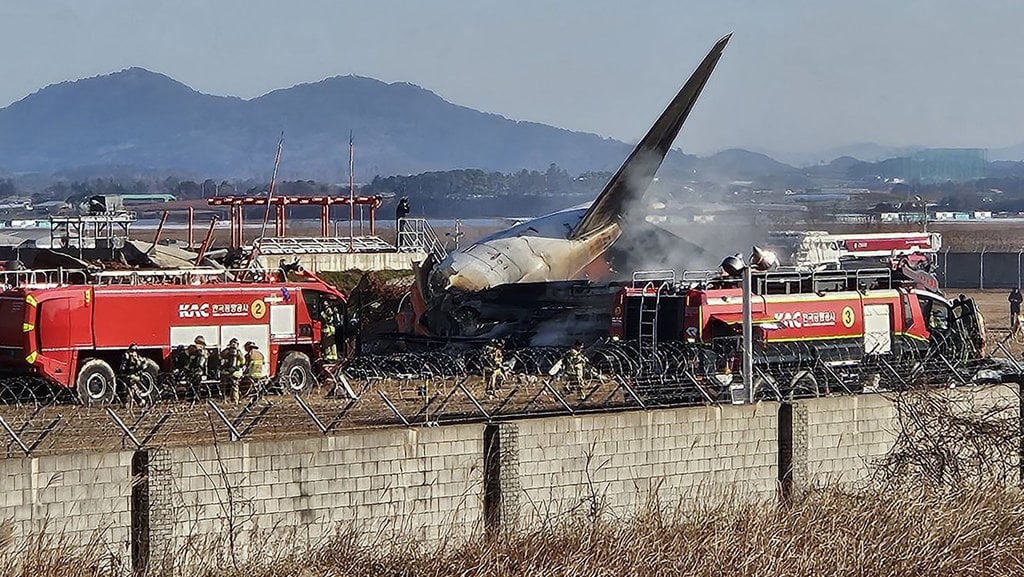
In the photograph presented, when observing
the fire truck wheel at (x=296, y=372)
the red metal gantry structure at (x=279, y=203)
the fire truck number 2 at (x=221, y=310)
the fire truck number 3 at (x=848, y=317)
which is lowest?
the fire truck wheel at (x=296, y=372)

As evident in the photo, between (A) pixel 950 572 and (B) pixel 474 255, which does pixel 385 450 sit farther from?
(B) pixel 474 255

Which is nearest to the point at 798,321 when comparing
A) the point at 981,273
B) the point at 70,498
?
the point at 70,498

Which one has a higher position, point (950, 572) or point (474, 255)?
point (474, 255)

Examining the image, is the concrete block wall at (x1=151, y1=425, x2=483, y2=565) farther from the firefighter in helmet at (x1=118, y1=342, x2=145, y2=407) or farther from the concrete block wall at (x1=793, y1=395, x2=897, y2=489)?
the firefighter in helmet at (x1=118, y1=342, x2=145, y2=407)

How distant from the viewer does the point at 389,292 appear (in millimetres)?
49156

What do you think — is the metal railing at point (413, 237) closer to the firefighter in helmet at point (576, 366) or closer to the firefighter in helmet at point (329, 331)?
the firefighter in helmet at point (329, 331)

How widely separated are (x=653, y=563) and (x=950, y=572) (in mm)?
3375

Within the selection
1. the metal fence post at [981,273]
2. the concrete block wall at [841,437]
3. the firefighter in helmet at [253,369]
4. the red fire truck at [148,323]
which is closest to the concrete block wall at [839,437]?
the concrete block wall at [841,437]

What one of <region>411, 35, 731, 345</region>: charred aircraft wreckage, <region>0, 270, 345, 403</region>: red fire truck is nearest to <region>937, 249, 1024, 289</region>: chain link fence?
<region>411, 35, 731, 345</region>: charred aircraft wreckage

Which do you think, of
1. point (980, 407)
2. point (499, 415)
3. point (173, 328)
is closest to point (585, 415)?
point (499, 415)

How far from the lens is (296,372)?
33406mm

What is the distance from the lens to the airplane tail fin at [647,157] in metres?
46.2

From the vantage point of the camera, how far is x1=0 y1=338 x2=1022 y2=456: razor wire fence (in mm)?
21875

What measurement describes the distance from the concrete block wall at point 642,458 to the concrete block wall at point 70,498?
14.5ft
